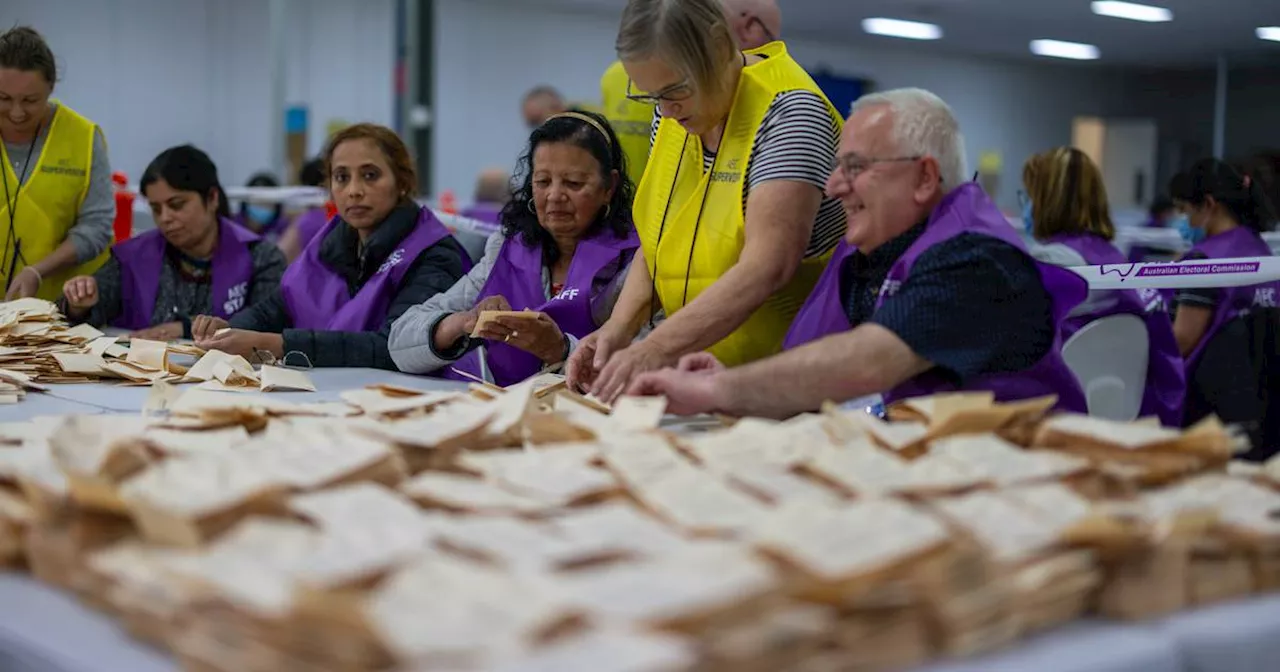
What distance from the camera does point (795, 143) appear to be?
2338mm

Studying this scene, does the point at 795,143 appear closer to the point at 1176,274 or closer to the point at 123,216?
the point at 1176,274

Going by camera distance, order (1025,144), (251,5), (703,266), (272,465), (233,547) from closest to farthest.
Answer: (233,547), (272,465), (703,266), (251,5), (1025,144)

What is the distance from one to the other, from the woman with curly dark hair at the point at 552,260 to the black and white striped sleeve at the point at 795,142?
600 millimetres

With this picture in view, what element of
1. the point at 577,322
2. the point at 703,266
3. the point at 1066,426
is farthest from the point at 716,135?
the point at 1066,426

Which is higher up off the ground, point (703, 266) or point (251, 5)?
point (251, 5)

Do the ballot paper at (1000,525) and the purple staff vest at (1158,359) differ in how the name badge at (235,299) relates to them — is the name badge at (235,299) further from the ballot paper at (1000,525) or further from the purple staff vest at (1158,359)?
the ballot paper at (1000,525)

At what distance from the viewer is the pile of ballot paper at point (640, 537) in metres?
0.93

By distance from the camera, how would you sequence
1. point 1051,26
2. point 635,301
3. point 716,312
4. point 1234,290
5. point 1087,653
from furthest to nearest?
point 1051,26
point 1234,290
point 635,301
point 716,312
point 1087,653

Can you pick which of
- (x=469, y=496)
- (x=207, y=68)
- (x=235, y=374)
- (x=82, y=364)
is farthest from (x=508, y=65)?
(x=469, y=496)

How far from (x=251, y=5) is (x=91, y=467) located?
11890 millimetres

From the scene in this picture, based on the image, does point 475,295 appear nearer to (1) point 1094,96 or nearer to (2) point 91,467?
(2) point 91,467

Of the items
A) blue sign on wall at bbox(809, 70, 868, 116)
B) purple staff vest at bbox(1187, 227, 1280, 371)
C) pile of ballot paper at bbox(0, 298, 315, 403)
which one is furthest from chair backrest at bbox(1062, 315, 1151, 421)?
blue sign on wall at bbox(809, 70, 868, 116)

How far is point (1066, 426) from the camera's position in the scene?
151 cm

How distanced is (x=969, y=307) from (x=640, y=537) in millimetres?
962
